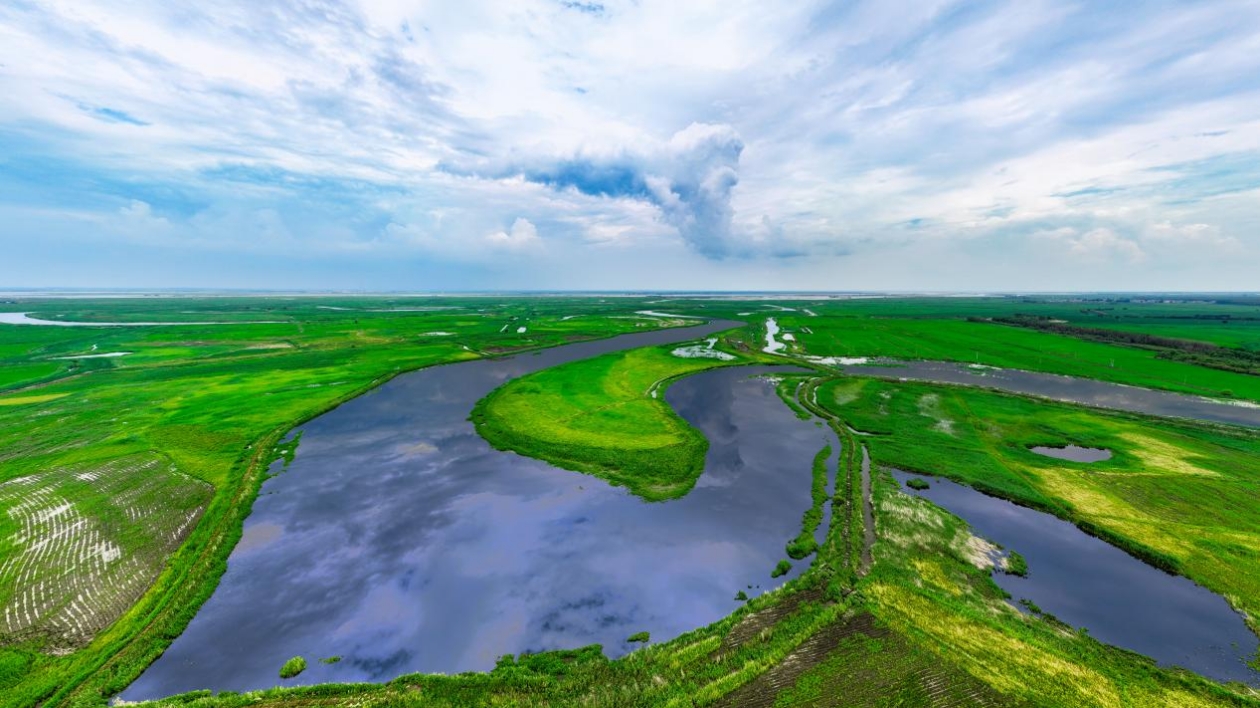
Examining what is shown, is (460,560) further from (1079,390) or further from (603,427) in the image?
(1079,390)

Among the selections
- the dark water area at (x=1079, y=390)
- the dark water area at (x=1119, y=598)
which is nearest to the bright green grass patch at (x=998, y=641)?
the dark water area at (x=1119, y=598)

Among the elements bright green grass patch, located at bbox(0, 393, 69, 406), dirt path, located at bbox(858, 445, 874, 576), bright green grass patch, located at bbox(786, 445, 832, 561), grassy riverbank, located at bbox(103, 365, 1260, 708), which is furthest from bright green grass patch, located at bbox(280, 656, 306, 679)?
bright green grass patch, located at bbox(0, 393, 69, 406)

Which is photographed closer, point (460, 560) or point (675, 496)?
point (460, 560)

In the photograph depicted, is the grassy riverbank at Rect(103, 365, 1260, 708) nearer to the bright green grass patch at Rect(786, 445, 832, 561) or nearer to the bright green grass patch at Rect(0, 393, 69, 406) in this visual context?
the bright green grass patch at Rect(786, 445, 832, 561)

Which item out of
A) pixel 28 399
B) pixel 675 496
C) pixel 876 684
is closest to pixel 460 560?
pixel 675 496

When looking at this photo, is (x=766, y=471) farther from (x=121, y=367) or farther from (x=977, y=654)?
(x=121, y=367)

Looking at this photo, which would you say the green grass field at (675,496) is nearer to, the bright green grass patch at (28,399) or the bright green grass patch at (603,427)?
the bright green grass patch at (603,427)
